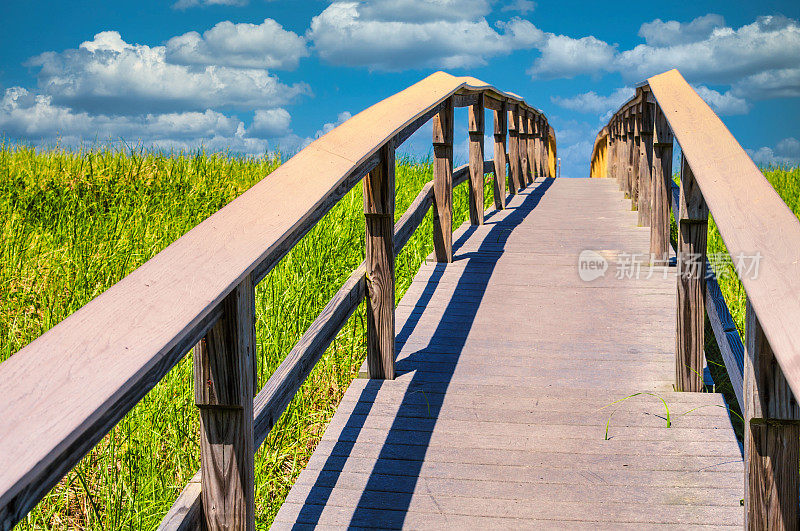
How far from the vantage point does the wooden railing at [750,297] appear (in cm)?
180

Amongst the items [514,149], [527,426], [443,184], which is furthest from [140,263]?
[514,149]

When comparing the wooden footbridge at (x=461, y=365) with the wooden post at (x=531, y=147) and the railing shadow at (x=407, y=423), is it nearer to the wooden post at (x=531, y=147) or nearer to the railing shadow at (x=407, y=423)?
the railing shadow at (x=407, y=423)

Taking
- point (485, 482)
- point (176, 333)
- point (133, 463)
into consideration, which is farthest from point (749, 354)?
point (133, 463)

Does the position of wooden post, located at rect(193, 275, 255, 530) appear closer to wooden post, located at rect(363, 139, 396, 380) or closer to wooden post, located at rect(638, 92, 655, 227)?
wooden post, located at rect(363, 139, 396, 380)

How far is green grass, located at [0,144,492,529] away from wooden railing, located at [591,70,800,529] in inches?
76.7

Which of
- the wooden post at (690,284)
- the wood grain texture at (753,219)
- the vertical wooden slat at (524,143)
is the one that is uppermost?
the vertical wooden slat at (524,143)

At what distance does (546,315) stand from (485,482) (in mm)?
1911

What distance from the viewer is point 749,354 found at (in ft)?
7.35

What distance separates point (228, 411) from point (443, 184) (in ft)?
13.0

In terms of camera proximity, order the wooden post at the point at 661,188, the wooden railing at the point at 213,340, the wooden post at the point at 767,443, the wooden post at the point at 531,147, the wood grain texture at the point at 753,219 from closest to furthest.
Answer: the wooden railing at the point at 213,340 < the wood grain texture at the point at 753,219 < the wooden post at the point at 767,443 < the wooden post at the point at 661,188 < the wooden post at the point at 531,147

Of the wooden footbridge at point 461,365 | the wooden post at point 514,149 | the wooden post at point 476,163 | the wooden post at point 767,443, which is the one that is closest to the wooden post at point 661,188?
the wooden footbridge at point 461,365

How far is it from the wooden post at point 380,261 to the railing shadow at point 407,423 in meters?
0.16

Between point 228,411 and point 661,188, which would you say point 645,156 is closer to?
point 661,188

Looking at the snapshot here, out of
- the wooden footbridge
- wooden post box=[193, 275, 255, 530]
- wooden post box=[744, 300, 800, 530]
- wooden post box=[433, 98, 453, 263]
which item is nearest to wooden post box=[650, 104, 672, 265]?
the wooden footbridge
